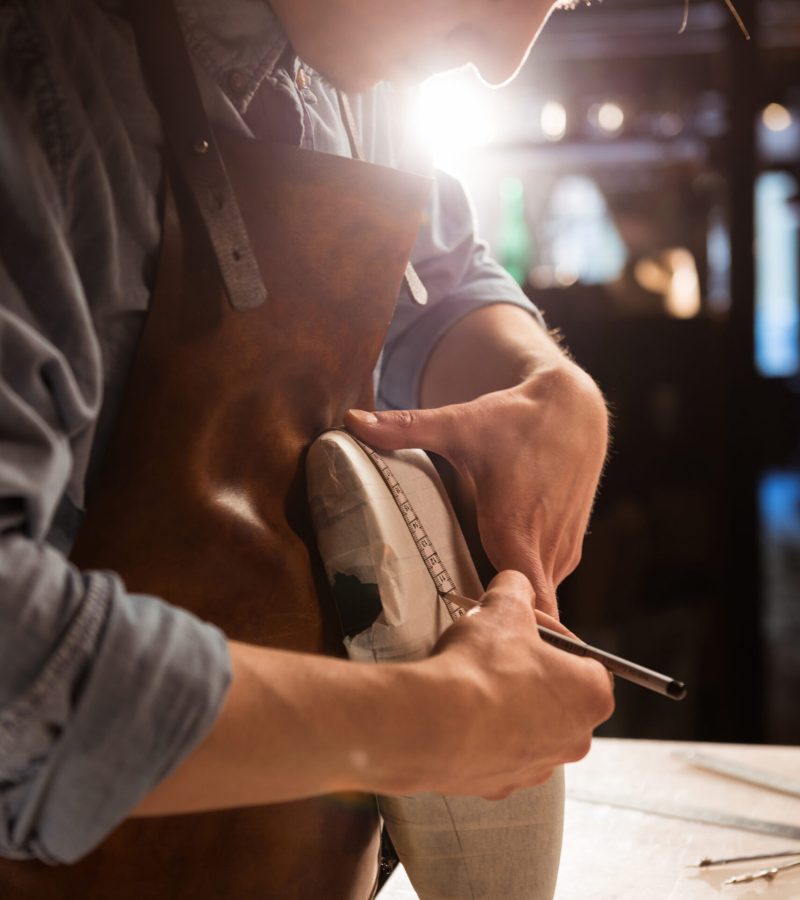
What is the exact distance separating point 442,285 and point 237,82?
474mm

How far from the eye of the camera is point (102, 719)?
0.53 m

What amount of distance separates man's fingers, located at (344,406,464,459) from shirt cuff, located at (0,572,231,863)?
1.07 feet

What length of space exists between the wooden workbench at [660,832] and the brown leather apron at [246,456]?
9.7 inches

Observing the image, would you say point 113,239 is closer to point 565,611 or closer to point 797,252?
point 565,611

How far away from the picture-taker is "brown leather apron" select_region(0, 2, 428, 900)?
2.31ft

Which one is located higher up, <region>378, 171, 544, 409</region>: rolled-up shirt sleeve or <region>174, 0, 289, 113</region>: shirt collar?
<region>174, 0, 289, 113</region>: shirt collar

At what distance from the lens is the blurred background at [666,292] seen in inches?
118

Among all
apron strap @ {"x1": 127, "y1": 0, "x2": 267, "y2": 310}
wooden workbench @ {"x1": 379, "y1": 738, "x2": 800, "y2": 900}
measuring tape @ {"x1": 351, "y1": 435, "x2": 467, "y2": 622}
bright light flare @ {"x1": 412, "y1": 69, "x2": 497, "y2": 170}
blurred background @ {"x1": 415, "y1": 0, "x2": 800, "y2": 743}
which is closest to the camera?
apron strap @ {"x1": 127, "y1": 0, "x2": 267, "y2": 310}

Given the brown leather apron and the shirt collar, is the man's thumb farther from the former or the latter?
the shirt collar

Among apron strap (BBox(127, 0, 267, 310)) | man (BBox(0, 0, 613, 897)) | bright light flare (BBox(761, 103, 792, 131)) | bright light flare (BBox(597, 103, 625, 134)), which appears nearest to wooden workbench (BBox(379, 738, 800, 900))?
man (BBox(0, 0, 613, 897))

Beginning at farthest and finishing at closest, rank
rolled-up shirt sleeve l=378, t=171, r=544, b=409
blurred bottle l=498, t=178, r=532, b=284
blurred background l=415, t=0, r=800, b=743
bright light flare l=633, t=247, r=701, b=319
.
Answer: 1. blurred bottle l=498, t=178, r=532, b=284
2. bright light flare l=633, t=247, r=701, b=319
3. blurred background l=415, t=0, r=800, b=743
4. rolled-up shirt sleeve l=378, t=171, r=544, b=409

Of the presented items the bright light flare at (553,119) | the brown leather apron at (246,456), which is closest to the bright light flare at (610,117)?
the bright light flare at (553,119)

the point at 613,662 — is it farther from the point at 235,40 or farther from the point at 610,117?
the point at 610,117

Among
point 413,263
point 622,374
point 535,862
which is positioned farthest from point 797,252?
point 535,862
